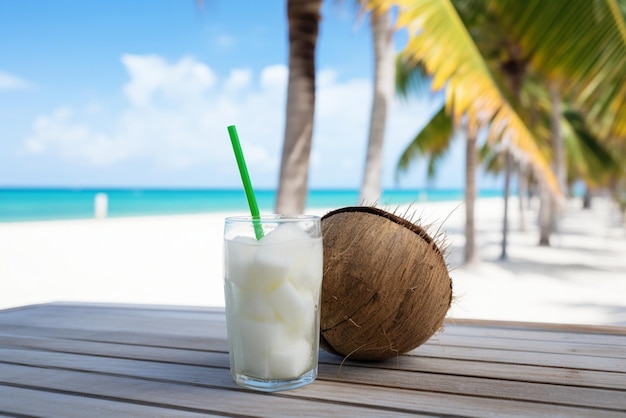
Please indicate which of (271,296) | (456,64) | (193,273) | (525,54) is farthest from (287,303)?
(193,273)

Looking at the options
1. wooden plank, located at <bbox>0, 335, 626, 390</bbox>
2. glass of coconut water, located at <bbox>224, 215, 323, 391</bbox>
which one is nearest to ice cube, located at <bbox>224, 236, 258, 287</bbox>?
glass of coconut water, located at <bbox>224, 215, 323, 391</bbox>

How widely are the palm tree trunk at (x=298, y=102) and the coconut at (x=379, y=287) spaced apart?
7.80 feet

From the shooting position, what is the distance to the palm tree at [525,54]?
394 centimetres

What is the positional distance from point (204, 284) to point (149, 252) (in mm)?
2742

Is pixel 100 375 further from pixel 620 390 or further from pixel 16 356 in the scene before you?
pixel 620 390

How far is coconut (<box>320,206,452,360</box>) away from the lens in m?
1.06

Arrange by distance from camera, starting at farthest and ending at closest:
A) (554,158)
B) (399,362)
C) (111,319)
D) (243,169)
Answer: (554,158), (111,319), (399,362), (243,169)

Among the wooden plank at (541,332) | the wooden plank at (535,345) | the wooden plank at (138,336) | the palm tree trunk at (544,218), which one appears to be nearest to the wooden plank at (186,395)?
the wooden plank at (138,336)

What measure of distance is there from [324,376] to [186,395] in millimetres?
257

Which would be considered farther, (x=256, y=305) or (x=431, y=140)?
(x=431, y=140)

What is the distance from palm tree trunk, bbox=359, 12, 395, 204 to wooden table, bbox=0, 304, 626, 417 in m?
3.82

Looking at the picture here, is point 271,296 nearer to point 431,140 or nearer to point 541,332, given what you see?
point 541,332

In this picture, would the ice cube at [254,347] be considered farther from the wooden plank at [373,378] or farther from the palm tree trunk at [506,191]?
the palm tree trunk at [506,191]

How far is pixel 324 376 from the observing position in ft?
3.42
